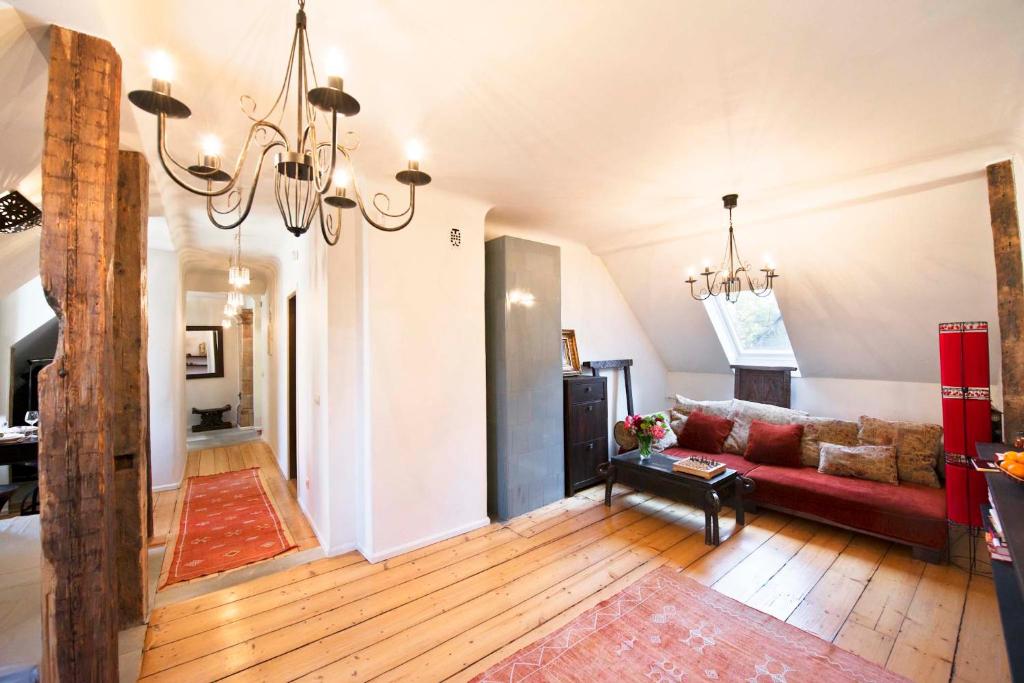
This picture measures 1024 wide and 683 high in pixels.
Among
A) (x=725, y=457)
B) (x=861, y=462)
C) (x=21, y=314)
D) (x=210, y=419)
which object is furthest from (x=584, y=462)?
(x=210, y=419)

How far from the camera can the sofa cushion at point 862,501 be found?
2.73m

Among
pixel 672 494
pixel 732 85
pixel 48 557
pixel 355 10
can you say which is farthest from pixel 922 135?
pixel 48 557

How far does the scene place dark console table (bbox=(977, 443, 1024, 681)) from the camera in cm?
138

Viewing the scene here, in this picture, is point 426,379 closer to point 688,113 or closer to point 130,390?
point 130,390

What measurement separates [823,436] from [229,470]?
6.31 metres

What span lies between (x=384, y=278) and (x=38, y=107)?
164 cm

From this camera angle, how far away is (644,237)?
4.28 metres

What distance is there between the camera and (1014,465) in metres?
1.81

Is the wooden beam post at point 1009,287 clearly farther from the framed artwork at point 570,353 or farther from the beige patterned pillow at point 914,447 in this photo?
the framed artwork at point 570,353

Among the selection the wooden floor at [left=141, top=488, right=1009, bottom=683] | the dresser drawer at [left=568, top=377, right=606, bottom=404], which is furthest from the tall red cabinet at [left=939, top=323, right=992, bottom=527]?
the dresser drawer at [left=568, top=377, right=606, bottom=404]

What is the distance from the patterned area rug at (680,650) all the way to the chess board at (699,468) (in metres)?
0.94

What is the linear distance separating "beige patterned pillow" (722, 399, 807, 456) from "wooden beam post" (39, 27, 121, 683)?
449 centimetres

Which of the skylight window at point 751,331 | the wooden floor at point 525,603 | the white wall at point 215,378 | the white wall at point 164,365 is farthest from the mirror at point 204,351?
the skylight window at point 751,331

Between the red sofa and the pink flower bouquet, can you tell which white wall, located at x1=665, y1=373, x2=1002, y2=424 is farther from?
the pink flower bouquet
